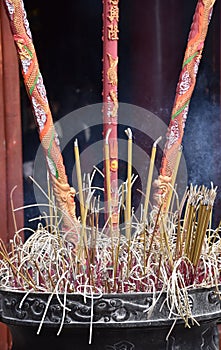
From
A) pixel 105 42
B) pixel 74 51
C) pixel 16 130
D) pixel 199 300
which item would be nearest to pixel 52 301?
pixel 199 300

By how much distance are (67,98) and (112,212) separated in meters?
0.86

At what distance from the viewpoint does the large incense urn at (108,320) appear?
3.71 ft

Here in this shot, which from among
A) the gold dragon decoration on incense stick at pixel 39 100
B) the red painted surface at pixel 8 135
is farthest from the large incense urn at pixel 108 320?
the red painted surface at pixel 8 135

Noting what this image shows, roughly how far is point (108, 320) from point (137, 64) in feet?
3.95

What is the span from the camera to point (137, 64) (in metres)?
2.22

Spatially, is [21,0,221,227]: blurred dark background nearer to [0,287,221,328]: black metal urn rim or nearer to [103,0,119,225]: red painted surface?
[103,0,119,225]: red painted surface

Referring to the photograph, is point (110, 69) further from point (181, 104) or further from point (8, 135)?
point (8, 135)

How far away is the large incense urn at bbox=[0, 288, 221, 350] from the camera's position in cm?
113

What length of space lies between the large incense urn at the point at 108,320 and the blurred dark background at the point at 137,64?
939 millimetres

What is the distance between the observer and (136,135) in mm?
2230

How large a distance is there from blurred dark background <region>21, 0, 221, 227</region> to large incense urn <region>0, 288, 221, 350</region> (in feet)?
3.08

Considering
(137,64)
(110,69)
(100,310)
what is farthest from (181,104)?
(137,64)

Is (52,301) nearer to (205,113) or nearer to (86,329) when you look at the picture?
(86,329)

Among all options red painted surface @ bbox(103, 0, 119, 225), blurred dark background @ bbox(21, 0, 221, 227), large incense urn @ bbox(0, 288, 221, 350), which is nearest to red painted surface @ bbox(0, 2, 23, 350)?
blurred dark background @ bbox(21, 0, 221, 227)
